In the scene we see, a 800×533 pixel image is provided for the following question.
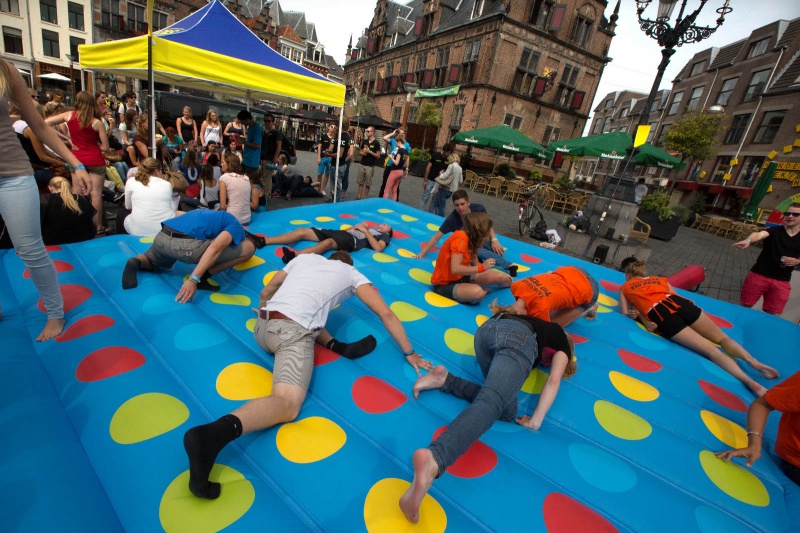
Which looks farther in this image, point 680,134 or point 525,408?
point 680,134

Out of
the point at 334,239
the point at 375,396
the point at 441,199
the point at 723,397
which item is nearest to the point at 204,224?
the point at 334,239

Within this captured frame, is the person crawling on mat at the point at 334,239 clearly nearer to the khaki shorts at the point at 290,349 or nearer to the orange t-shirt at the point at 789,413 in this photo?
the khaki shorts at the point at 290,349

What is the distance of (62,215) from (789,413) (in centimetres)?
575

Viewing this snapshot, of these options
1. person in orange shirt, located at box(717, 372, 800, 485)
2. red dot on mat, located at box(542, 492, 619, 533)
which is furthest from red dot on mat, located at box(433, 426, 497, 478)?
person in orange shirt, located at box(717, 372, 800, 485)

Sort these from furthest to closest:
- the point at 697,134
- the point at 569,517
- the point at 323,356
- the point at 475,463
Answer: the point at 697,134, the point at 323,356, the point at 475,463, the point at 569,517

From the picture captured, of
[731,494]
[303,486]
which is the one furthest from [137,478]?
[731,494]

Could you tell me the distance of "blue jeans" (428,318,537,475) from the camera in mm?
1596

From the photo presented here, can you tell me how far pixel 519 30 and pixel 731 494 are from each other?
983 inches

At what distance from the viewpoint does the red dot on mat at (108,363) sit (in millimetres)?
1938

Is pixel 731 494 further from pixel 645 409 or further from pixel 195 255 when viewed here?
pixel 195 255

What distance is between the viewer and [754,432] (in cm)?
202

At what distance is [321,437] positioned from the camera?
179cm

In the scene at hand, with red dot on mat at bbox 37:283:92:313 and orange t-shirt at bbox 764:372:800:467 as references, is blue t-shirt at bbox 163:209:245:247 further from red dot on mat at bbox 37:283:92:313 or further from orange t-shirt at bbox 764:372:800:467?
orange t-shirt at bbox 764:372:800:467

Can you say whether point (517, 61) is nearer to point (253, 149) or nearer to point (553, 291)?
point (253, 149)
